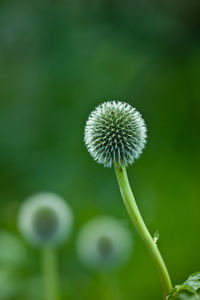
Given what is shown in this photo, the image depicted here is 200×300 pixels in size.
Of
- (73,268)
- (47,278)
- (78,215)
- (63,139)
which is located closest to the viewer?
(47,278)

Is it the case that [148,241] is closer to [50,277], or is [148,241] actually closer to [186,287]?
[186,287]

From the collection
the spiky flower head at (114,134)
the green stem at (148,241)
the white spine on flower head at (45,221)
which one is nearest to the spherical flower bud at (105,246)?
the white spine on flower head at (45,221)

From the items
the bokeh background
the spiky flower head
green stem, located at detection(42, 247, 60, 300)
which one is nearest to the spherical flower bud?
green stem, located at detection(42, 247, 60, 300)

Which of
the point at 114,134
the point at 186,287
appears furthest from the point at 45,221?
the point at 186,287

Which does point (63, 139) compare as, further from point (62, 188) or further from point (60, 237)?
point (60, 237)

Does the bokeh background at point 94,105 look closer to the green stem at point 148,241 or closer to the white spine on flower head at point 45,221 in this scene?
the white spine on flower head at point 45,221

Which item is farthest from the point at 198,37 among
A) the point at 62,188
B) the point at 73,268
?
the point at 73,268
